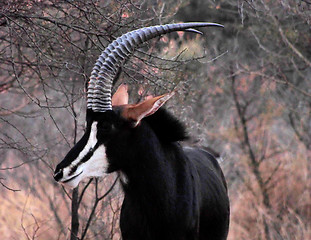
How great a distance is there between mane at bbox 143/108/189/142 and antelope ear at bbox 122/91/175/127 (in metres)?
0.29

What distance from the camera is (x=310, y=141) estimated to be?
13.9 m

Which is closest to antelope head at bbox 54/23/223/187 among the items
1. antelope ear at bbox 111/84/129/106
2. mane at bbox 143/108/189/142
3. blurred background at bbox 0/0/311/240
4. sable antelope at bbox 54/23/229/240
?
sable antelope at bbox 54/23/229/240

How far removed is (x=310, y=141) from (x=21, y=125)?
242 inches

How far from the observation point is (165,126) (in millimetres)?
5582

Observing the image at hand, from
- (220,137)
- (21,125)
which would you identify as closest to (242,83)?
(220,137)

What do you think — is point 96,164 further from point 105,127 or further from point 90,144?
point 105,127

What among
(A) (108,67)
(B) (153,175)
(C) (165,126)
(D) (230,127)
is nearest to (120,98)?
(C) (165,126)

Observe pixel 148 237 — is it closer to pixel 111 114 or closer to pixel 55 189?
pixel 111 114

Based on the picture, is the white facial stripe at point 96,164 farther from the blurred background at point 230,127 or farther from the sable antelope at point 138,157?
the blurred background at point 230,127

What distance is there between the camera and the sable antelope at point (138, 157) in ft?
16.8

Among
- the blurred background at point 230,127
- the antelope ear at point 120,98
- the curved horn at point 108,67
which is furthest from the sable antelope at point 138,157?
the blurred background at point 230,127

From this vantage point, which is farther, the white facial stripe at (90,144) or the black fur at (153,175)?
the black fur at (153,175)

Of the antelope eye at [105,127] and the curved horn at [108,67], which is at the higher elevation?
the curved horn at [108,67]

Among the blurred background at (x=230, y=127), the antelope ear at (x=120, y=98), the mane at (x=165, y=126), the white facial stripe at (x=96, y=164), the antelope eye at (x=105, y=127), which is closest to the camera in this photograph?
the white facial stripe at (x=96, y=164)
